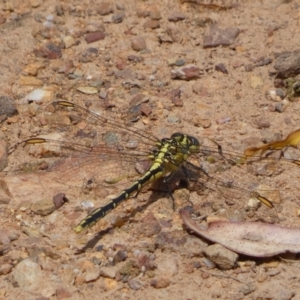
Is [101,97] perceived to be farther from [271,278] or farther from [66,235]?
[271,278]

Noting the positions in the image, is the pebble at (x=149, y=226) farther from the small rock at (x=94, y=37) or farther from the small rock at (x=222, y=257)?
the small rock at (x=94, y=37)

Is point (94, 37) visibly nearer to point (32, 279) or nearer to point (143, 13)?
point (143, 13)

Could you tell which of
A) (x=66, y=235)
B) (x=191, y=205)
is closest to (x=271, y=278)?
(x=191, y=205)

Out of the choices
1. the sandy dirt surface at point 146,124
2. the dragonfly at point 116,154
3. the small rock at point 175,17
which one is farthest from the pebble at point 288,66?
the small rock at point 175,17

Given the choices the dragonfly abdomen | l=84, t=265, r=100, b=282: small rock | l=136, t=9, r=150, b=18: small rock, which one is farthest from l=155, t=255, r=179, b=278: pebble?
l=136, t=9, r=150, b=18: small rock

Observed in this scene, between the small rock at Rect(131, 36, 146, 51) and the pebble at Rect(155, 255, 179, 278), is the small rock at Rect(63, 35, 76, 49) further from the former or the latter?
the pebble at Rect(155, 255, 179, 278)

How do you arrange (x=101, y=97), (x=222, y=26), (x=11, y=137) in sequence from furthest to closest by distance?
(x=222, y=26), (x=101, y=97), (x=11, y=137)

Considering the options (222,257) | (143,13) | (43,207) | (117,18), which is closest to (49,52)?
(117,18)
